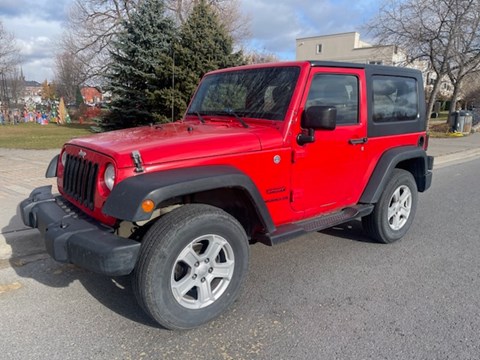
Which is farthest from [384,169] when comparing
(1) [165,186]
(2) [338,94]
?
(1) [165,186]

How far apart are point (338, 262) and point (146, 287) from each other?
2204mm

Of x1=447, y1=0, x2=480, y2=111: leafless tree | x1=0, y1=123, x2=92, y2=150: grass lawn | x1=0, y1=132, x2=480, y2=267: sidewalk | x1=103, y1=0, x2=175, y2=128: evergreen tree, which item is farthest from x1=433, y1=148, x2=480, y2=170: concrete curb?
x1=0, y1=123, x2=92, y2=150: grass lawn

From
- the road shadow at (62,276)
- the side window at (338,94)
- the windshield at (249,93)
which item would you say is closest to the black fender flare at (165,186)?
the windshield at (249,93)

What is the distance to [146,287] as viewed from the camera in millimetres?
2498

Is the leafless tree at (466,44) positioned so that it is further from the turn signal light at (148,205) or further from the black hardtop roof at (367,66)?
the turn signal light at (148,205)

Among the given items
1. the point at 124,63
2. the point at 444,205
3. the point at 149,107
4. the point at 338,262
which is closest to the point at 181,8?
the point at 124,63

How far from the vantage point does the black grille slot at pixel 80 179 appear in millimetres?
2889

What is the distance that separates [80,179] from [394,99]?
11.1 feet

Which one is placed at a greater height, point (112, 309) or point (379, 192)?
point (379, 192)

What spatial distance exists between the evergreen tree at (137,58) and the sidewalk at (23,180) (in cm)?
411

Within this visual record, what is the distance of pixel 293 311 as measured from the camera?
9.98 feet

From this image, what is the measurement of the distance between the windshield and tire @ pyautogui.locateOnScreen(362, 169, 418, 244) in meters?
1.69

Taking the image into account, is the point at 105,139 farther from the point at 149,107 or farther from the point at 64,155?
the point at 149,107

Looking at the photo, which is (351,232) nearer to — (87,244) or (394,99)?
(394,99)
